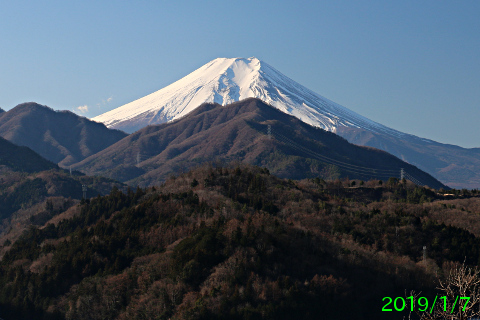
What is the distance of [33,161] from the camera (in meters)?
188

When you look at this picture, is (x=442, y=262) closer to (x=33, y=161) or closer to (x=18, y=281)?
(x=18, y=281)

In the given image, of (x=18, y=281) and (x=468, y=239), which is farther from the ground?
(x=468, y=239)

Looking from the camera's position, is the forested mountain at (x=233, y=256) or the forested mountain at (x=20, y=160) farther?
the forested mountain at (x=20, y=160)

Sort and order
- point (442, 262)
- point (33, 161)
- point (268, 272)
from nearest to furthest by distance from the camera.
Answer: point (268, 272)
point (442, 262)
point (33, 161)

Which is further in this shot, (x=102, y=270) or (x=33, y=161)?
(x=33, y=161)

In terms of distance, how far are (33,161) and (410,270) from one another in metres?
158

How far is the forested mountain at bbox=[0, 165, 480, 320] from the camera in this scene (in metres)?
45.6

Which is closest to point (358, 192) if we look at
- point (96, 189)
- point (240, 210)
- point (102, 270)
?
point (240, 210)

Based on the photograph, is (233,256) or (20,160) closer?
(233,256)

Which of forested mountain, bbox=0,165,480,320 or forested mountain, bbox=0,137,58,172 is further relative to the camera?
forested mountain, bbox=0,137,58,172

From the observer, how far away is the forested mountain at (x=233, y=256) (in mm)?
45619

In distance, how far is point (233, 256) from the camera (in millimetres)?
48656

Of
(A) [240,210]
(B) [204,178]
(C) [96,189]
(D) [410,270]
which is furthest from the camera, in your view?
(C) [96,189]

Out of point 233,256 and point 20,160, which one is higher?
point 233,256
